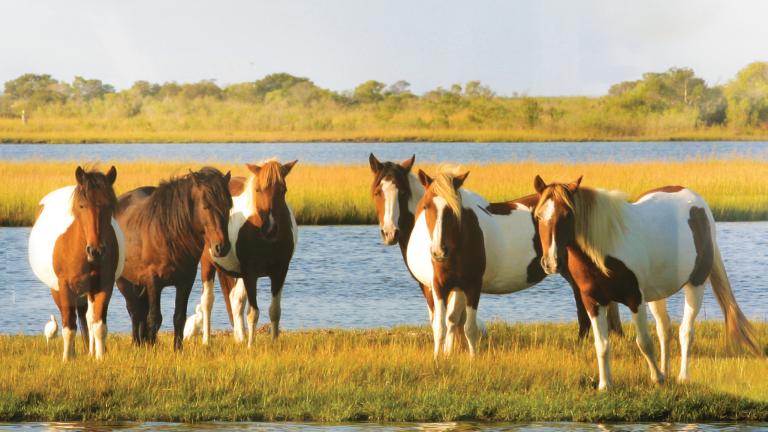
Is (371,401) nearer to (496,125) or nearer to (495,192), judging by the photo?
(495,192)

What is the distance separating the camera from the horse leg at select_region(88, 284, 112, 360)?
10469 millimetres

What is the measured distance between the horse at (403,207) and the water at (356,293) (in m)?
3.53

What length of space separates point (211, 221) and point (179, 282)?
2.37ft

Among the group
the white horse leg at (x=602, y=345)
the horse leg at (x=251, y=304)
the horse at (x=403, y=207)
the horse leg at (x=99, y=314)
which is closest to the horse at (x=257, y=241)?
the horse leg at (x=251, y=304)

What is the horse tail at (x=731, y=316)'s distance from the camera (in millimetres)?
11102

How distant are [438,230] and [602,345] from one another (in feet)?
5.03

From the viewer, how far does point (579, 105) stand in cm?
3294

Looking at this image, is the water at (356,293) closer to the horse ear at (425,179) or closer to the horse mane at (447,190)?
the horse ear at (425,179)

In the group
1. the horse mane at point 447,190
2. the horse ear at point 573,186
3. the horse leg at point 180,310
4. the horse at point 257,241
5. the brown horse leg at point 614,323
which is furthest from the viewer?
the brown horse leg at point 614,323

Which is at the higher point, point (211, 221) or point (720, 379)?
point (211, 221)

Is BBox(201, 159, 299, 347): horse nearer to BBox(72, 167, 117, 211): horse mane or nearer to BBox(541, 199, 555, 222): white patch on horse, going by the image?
BBox(72, 167, 117, 211): horse mane

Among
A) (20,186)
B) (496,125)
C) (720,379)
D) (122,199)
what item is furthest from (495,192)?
(720,379)

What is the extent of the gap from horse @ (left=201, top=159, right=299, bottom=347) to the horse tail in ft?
12.6

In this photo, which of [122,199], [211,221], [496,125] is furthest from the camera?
[496,125]
